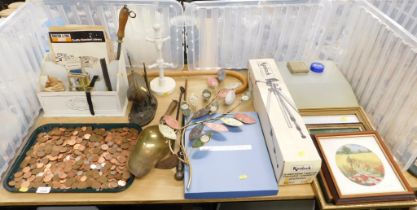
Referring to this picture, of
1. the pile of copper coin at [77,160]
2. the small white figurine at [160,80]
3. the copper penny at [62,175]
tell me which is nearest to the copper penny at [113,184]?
the pile of copper coin at [77,160]

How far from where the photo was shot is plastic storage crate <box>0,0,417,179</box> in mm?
804

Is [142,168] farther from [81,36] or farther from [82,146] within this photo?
[81,36]

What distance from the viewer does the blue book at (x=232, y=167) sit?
2.29 feet

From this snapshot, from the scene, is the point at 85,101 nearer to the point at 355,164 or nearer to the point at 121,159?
the point at 121,159

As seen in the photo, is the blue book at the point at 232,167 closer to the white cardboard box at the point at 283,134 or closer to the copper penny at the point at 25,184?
the white cardboard box at the point at 283,134

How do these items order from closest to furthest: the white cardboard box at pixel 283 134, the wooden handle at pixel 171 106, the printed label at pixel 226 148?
the white cardboard box at pixel 283 134, the printed label at pixel 226 148, the wooden handle at pixel 171 106

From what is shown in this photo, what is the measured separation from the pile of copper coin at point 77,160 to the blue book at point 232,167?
0.58 feet

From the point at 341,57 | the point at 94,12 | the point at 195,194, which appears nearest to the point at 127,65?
the point at 94,12

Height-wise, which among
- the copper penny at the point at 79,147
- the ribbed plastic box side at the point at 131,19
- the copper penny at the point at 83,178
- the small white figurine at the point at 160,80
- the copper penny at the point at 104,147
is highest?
the ribbed plastic box side at the point at 131,19

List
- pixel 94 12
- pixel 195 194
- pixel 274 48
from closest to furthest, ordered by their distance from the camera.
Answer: pixel 195 194
pixel 94 12
pixel 274 48

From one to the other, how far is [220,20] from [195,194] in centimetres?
58

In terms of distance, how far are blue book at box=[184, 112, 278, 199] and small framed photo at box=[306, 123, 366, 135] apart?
0.15m

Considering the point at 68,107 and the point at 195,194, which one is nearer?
the point at 195,194

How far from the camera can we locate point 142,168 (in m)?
0.73
